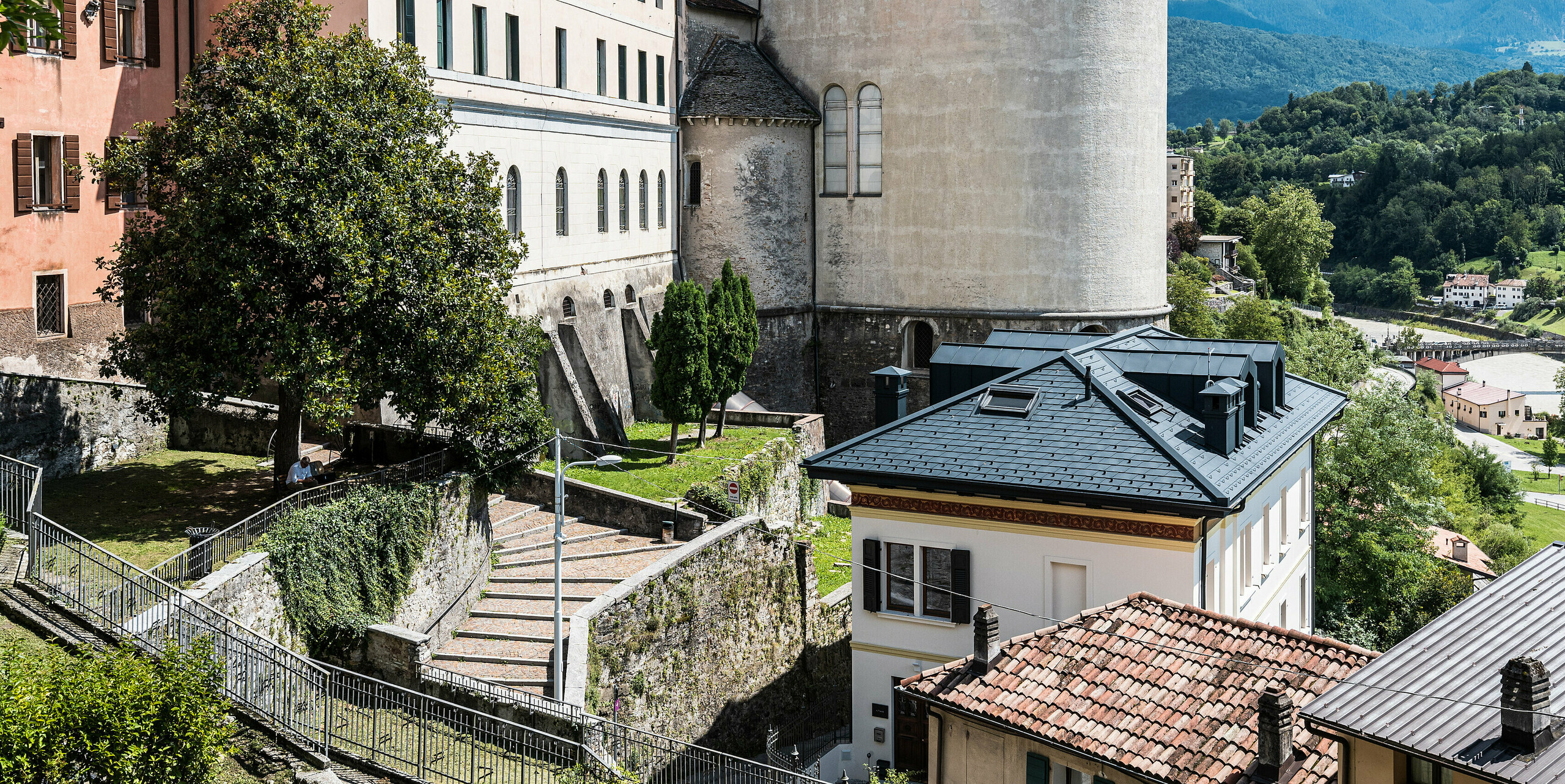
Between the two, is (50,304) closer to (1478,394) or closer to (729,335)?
(729,335)

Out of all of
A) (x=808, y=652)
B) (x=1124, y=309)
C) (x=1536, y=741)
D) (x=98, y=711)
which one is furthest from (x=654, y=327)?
(x=1536, y=741)

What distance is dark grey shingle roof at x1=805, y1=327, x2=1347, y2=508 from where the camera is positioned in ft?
68.4

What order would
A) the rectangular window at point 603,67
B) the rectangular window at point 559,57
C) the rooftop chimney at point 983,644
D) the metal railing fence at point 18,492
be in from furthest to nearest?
the rectangular window at point 603,67, the rectangular window at point 559,57, the metal railing fence at point 18,492, the rooftop chimney at point 983,644

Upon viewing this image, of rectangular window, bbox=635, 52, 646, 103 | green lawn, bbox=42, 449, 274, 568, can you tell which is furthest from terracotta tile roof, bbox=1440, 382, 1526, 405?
green lawn, bbox=42, 449, 274, 568

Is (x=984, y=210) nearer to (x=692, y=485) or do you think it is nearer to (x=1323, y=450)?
(x=1323, y=450)

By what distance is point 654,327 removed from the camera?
116ft

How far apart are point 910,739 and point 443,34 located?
1828 centimetres

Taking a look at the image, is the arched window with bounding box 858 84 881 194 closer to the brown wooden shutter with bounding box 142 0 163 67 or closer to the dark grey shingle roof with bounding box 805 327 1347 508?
the dark grey shingle roof with bounding box 805 327 1347 508

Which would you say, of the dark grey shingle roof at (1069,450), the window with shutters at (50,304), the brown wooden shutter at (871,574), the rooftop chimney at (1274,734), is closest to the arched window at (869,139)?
the dark grey shingle roof at (1069,450)

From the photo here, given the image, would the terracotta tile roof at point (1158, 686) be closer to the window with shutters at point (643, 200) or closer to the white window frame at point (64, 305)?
the white window frame at point (64, 305)

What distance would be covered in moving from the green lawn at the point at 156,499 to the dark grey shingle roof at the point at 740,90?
20182mm

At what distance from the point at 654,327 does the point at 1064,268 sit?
46.3ft

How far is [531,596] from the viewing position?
25797mm

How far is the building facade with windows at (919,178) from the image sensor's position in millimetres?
42719
